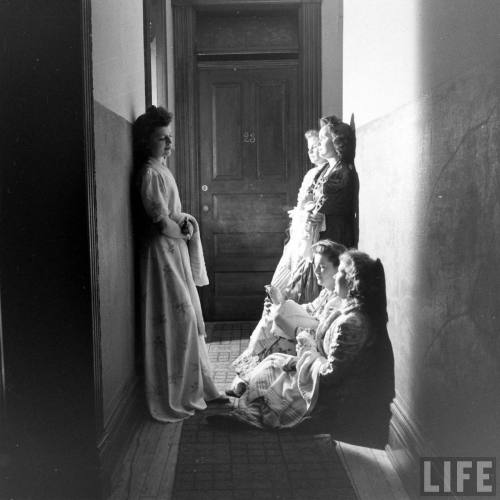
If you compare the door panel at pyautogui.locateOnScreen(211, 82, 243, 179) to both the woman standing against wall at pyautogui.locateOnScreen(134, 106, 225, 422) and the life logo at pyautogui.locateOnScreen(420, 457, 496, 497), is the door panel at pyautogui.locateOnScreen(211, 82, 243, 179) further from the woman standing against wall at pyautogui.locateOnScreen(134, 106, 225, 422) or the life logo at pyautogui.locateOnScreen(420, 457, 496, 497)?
the life logo at pyautogui.locateOnScreen(420, 457, 496, 497)

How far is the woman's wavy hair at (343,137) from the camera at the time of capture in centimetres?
390

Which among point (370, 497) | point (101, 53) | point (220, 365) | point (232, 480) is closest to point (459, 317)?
point (370, 497)

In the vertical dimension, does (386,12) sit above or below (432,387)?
above

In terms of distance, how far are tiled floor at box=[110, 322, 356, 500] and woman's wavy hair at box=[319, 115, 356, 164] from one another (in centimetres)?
163

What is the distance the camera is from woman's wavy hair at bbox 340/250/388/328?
3031 mm

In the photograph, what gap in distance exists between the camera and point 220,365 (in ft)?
15.1

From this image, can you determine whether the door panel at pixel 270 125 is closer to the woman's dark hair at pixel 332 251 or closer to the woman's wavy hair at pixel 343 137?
the woman's wavy hair at pixel 343 137

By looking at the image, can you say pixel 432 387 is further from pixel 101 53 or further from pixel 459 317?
pixel 101 53

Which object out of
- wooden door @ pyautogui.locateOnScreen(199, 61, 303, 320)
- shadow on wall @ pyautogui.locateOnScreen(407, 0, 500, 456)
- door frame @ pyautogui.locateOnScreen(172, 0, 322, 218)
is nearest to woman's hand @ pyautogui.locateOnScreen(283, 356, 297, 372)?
shadow on wall @ pyautogui.locateOnScreen(407, 0, 500, 456)

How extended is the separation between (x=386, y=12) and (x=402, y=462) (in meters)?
1.93

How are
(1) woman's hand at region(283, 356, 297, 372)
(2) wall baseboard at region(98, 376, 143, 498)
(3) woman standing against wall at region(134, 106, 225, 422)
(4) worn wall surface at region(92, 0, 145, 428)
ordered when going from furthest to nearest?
(3) woman standing against wall at region(134, 106, 225, 422) < (1) woman's hand at region(283, 356, 297, 372) < (4) worn wall surface at region(92, 0, 145, 428) < (2) wall baseboard at region(98, 376, 143, 498)

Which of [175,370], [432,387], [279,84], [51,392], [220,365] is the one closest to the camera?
[432,387]

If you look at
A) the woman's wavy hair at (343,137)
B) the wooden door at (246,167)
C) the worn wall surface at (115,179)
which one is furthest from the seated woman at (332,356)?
the wooden door at (246,167)

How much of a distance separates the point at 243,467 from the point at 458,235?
1396 mm
